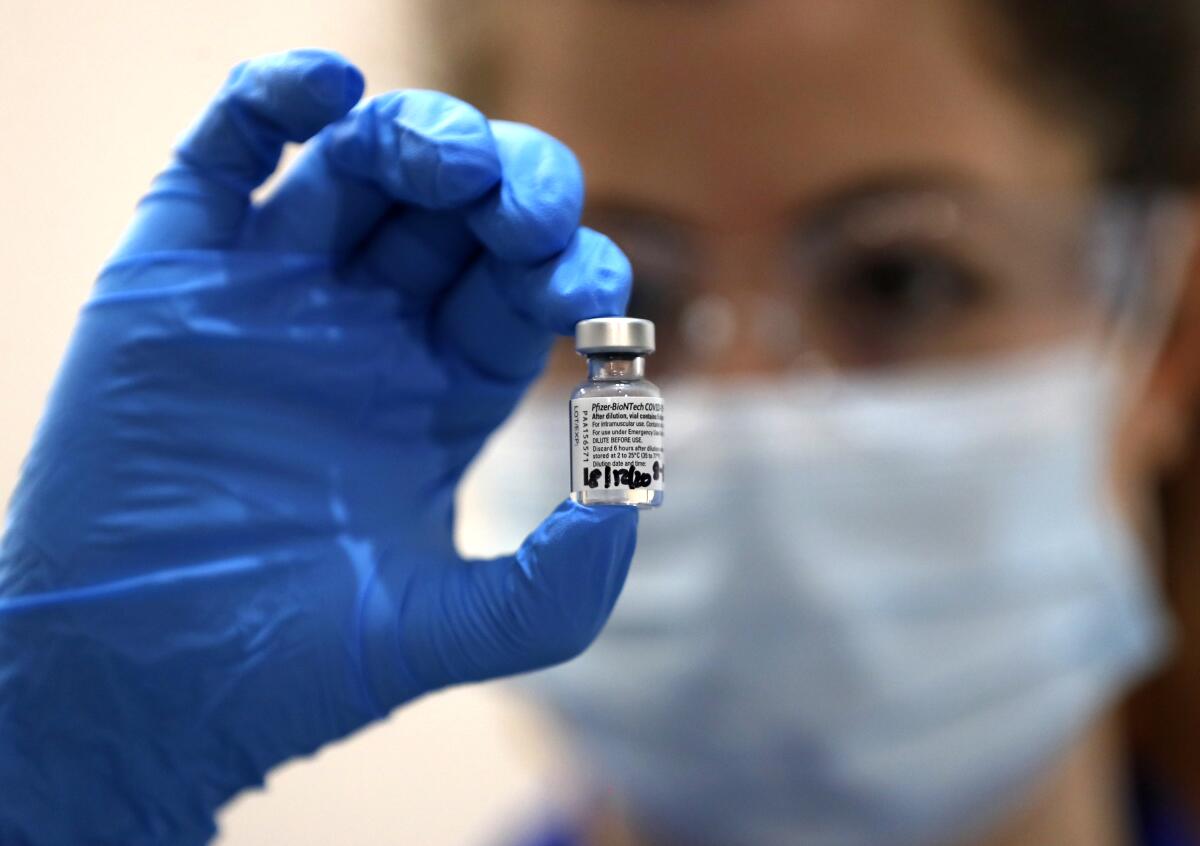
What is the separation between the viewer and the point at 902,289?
120cm

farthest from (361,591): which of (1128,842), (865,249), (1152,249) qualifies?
(1128,842)

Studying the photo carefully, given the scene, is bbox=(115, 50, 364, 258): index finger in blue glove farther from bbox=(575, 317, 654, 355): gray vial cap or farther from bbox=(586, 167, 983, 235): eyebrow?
bbox=(586, 167, 983, 235): eyebrow

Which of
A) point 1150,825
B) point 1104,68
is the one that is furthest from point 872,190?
point 1150,825

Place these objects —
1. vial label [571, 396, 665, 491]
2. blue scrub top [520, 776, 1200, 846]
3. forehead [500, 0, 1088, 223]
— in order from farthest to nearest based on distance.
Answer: blue scrub top [520, 776, 1200, 846] < forehead [500, 0, 1088, 223] < vial label [571, 396, 665, 491]

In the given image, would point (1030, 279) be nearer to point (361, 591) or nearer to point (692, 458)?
point (692, 458)

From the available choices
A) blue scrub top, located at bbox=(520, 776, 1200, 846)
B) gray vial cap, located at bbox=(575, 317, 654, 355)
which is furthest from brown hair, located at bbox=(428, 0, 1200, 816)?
blue scrub top, located at bbox=(520, 776, 1200, 846)

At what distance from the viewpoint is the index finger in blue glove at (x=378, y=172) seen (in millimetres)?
553

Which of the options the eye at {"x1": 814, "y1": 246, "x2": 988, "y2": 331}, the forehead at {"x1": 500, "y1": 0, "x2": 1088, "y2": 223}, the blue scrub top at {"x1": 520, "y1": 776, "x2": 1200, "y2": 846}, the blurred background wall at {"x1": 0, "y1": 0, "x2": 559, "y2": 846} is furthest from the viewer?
the blue scrub top at {"x1": 520, "y1": 776, "x2": 1200, "y2": 846}

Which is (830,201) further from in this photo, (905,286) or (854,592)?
(854,592)

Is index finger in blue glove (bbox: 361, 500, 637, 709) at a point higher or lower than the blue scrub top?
higher

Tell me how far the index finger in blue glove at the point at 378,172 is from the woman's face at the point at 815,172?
44 cm

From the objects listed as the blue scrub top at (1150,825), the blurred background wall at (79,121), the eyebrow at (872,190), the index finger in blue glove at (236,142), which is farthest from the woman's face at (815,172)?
the blue scrub top at (1150,825)

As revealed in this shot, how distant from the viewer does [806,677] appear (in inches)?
44.0

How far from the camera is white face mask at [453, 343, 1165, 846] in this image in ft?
3.59
